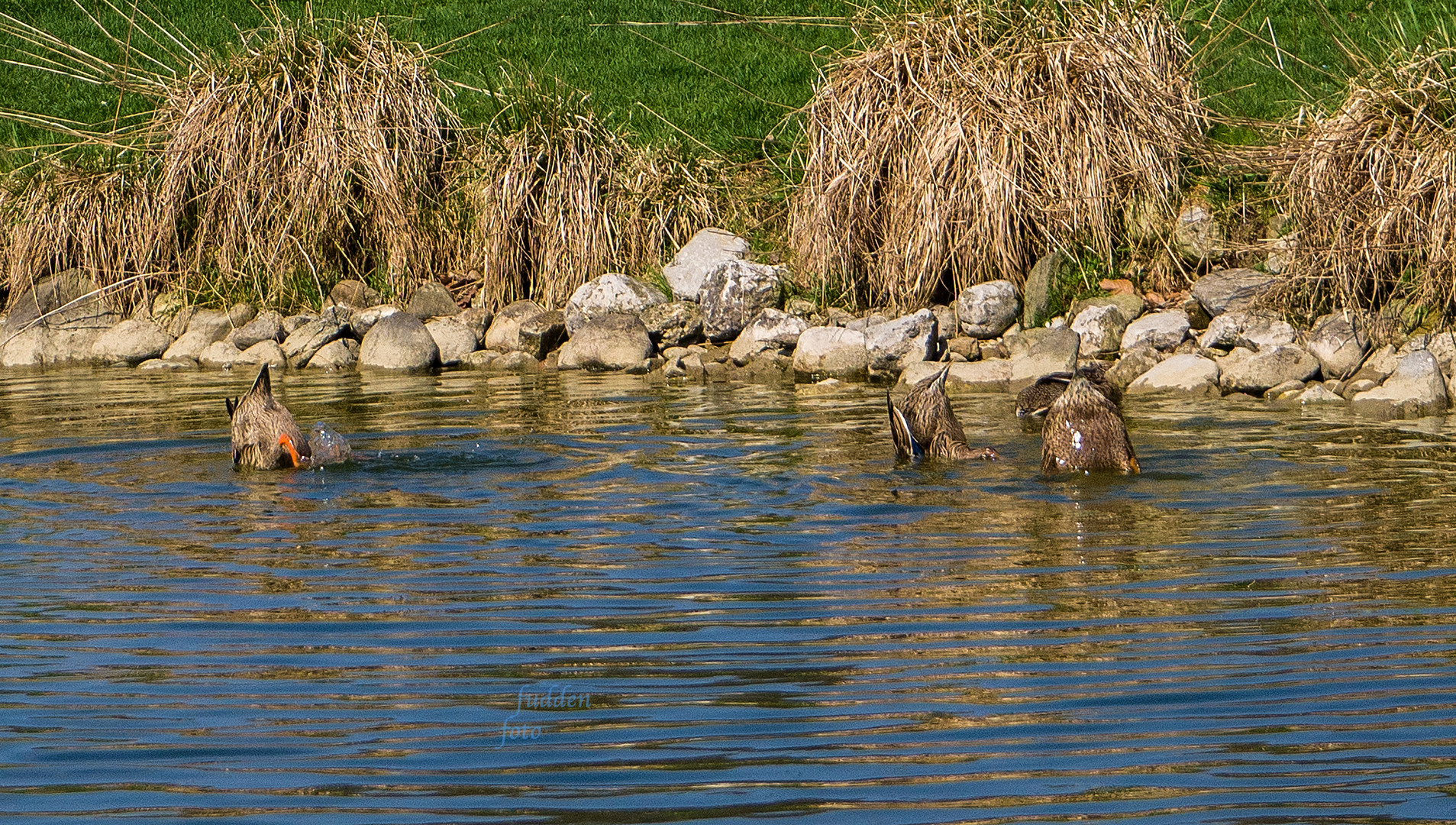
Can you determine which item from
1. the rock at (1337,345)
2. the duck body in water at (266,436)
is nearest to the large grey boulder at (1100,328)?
the rock at (1337,345)

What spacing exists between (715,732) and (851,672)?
65 centimetres

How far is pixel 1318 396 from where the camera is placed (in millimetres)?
10992

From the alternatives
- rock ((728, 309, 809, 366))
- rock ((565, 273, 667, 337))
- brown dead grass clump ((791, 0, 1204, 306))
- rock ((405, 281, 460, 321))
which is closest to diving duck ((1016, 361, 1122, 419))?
brown dead grass clump ((791, 0, 1204, 306))

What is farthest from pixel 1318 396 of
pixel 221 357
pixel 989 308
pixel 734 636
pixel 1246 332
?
pixel 221 357

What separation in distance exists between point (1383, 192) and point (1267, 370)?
59.8 inches

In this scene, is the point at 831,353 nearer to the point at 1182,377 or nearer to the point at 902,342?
the point at 902,342

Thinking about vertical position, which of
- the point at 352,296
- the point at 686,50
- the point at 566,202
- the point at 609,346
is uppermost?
the point at 686,50

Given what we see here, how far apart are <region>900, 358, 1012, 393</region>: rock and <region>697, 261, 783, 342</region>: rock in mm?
1975

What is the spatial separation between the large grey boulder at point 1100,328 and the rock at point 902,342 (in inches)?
45.3

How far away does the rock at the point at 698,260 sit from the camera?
14.9 metres

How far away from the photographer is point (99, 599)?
5734 millimetres

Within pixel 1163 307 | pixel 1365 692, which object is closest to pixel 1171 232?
pixel 1163 307

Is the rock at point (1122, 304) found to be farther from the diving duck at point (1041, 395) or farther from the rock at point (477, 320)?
the rock at point (477, 320)

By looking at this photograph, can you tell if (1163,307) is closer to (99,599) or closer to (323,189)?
(323,189)
